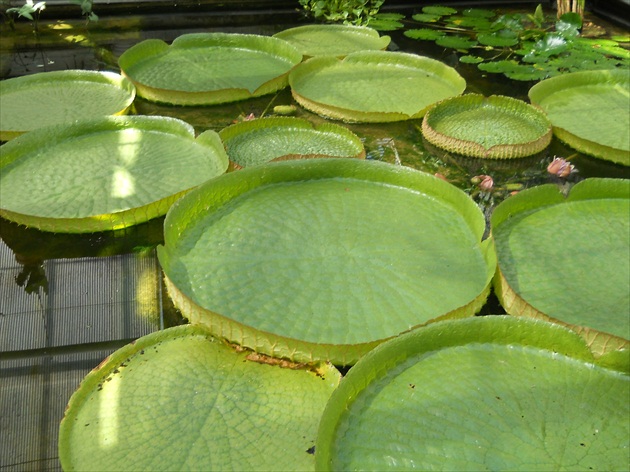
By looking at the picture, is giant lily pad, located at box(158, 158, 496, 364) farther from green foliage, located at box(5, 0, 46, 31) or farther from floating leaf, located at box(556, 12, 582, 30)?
floating leaf, located at box(556, 12, 582, 30)

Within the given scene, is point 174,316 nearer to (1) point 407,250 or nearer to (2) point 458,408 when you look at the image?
(1) point 407,250

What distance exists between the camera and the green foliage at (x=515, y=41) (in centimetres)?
375

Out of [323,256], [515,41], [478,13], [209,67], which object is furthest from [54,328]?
[478,13]

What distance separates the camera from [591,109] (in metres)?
3.13

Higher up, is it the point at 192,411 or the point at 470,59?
the point at 470,59

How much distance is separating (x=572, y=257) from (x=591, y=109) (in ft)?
4.58

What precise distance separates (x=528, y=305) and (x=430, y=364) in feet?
1.29

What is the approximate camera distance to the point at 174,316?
197 centimetres

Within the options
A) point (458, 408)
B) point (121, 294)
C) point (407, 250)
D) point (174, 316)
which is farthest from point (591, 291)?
point (121, 294)

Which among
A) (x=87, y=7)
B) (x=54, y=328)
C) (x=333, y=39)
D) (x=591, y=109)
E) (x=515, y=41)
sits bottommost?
(x=54, y=328)

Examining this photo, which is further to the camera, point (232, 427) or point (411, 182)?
point (411, 182)

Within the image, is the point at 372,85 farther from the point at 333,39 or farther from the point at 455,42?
the point at 455,42

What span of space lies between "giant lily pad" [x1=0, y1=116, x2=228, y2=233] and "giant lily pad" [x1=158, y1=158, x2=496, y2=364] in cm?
29

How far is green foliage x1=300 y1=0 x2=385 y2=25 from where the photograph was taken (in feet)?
14.6
